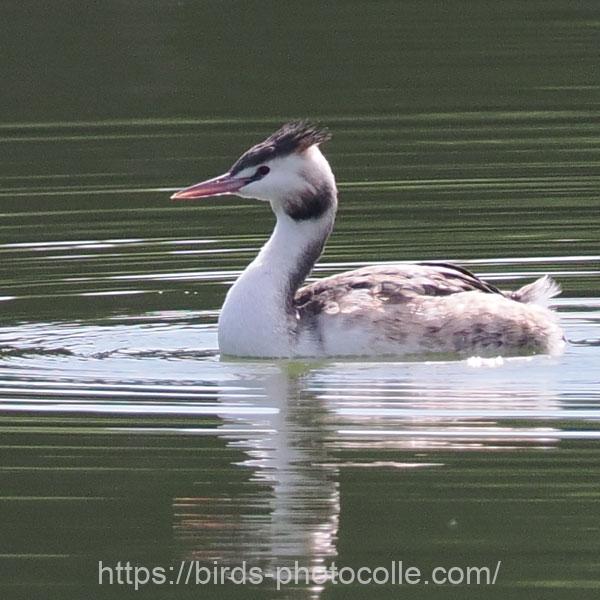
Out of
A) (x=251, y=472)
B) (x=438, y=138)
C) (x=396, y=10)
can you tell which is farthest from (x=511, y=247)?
(x=396, y=10)

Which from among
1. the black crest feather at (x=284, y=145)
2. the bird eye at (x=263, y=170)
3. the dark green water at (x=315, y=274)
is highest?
the black crest feather at (x=284, y=145)

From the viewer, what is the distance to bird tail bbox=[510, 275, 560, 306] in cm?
1456

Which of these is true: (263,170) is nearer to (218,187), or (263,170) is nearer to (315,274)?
(218,187)

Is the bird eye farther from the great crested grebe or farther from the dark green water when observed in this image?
the dark green water

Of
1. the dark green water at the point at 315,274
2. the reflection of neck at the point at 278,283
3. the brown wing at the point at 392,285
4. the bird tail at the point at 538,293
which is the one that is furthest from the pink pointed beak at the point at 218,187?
the bird tail at the point at 538,293

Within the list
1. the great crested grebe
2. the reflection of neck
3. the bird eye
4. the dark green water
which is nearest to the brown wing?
the great crested grebe

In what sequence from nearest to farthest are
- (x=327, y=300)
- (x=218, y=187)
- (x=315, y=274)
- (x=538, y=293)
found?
(x=327, y=300), (x=218, y=187), (x=538, y=293), (x=315, y=274)

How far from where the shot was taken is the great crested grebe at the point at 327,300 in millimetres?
13953

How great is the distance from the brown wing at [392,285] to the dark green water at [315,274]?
1.44 ft

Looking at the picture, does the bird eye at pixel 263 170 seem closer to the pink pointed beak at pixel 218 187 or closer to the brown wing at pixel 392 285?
the pink pointed beak at pixel 218 187

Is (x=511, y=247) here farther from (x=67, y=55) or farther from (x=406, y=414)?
(x=67, y=55)

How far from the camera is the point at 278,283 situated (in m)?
14.3

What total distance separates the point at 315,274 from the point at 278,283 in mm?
2980

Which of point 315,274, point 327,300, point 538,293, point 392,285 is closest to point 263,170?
point 327,300
